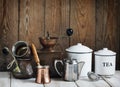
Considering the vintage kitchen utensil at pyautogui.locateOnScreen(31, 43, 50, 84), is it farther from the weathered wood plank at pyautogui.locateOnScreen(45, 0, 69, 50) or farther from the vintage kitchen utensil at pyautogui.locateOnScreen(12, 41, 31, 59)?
the weathered wood plank at pyautogui.locateOnScreen(45, 0, 69, 50)

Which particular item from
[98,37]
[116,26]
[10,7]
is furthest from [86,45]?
[10,7]

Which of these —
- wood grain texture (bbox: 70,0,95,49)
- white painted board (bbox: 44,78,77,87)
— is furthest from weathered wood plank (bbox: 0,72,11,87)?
wood grain texture (bbox: 70,0,95,49)

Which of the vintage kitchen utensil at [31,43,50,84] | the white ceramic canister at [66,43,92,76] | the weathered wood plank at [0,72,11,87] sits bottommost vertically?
the weathered wood plank at [0,72,11,87]

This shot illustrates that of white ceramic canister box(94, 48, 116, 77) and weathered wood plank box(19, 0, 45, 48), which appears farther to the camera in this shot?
weathered wood plank box(19, 0, 45, 48)

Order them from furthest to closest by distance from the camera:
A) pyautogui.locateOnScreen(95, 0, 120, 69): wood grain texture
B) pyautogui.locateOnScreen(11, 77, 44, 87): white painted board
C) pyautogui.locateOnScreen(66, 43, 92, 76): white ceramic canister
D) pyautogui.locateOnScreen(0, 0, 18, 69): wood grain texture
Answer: pyautogui.locateOnScreen(95, 0, 120, 69): wood grain texture, pyautogui.locateOnScreen(0, 0, 18, 69): wood grain texture, pyautogui.locateOnScreen(66, 43, 92, 76): white ceramic canister, pyautogui.locateOnScreen(11, 77, 44, 87): white painted board

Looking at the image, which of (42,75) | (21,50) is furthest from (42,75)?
(21,50)

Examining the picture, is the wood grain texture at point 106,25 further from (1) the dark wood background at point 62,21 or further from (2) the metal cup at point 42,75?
(2) the metal cup at point 42,75

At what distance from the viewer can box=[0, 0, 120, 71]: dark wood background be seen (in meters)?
2.45

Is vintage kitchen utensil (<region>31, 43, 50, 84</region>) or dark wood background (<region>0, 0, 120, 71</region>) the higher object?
dark wood background (<region>0, 0, 120, 71</region>)

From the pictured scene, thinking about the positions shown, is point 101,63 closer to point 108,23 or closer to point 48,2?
point 108,23

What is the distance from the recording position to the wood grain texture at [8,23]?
2.43m

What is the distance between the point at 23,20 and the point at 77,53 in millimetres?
484

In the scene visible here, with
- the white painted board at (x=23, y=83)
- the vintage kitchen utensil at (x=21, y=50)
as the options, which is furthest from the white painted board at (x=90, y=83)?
the vintage kitchen utensil at (x=21, y=50)

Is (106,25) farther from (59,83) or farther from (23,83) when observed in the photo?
(23,83)
